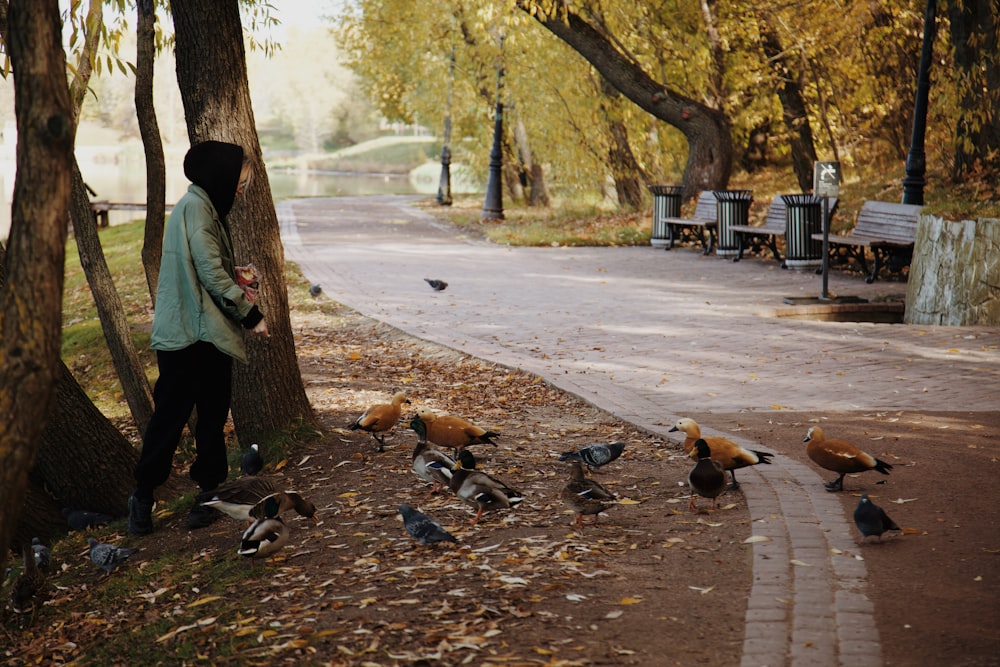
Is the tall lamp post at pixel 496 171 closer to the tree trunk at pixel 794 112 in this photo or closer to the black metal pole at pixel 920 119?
the tree trunk at pixel 794 112

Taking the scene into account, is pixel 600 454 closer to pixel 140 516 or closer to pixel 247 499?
pixel 247 499

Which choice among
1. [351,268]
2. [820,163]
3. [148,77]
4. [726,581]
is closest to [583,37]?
[351,268]

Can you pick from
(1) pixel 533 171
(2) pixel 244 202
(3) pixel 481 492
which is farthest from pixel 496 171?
(3) pixel 481 492

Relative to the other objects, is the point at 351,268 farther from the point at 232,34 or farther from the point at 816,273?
the point at 232,34


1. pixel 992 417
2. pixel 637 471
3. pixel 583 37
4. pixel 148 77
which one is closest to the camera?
pixel 637 471

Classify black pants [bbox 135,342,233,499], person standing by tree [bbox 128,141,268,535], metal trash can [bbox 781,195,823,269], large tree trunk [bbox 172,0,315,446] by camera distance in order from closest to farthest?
person standing by tree [bbox 128,141,268,535], black pants [bbox 135,342,233,499], large tree trunk [bbox 172,0,315,446], metal trash can [bbox 781,195,823,269]

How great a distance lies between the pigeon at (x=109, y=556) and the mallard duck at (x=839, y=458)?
391 centimetres

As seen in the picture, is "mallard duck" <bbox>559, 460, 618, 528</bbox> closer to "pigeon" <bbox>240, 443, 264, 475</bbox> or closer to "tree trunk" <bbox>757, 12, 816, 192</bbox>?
"pigeon" <bbox>240, 443, 264, 475</bbox>

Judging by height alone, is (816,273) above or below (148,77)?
below

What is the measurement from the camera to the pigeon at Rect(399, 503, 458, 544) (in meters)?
5.04

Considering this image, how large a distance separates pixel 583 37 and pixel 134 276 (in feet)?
32.5

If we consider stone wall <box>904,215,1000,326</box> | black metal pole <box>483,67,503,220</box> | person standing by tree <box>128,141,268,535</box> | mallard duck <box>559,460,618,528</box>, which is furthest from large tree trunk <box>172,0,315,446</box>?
black metal pole <box>483,67,503,220</box>

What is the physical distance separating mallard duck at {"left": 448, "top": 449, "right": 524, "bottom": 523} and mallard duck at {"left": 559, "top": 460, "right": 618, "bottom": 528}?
1.04ft

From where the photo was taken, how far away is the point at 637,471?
6453mm
